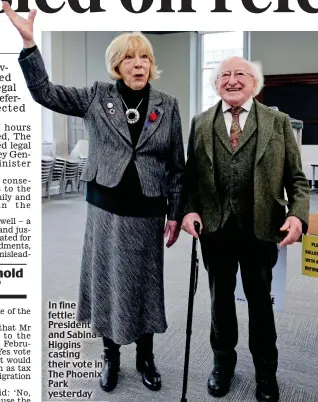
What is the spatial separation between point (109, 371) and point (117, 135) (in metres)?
0.73

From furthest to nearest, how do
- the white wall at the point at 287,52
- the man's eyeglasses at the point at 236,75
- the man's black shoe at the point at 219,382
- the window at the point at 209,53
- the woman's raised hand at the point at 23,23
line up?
the window at the point at 209,53 → the white wall at the point at 287,52 → the man's black shoe at the point at 219,382 → the man's eyeglasses at the point at 236,75 → the woman's raised hand at the point at 23,23

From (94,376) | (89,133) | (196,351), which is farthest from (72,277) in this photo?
(89,133)

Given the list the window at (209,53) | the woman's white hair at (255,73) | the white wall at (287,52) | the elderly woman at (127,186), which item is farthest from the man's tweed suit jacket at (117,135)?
the window at (209,53)

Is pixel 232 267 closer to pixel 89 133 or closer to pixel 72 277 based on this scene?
pixel 89 133

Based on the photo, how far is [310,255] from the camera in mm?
1250

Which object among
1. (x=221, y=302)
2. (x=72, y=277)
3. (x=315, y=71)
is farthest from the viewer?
(x=315, y=71)

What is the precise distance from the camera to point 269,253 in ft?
4.22

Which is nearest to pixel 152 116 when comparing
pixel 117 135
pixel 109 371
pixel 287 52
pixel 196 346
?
pixel 117 135

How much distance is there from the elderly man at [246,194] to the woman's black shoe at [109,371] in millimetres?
365

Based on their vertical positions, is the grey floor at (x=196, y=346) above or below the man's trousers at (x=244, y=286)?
below

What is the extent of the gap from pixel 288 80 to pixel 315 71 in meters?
0.44

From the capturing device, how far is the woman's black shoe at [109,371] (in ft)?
4.63

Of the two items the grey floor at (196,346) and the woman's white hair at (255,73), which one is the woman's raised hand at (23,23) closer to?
the woman's white hair at (255,73)

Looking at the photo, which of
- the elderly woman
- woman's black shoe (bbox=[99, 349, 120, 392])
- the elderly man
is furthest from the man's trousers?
woman's black shoe (bbox=[99, 349, 120, 392])
